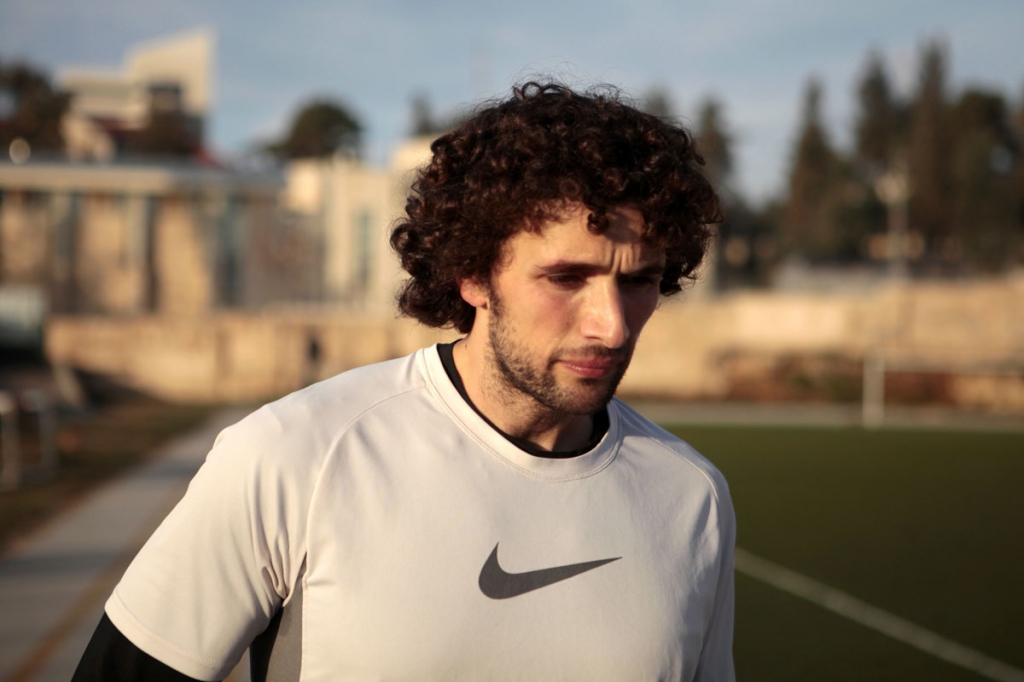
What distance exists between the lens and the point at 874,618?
777 centimetres

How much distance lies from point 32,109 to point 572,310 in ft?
218

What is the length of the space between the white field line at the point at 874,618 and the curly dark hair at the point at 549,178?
5266 millimetres

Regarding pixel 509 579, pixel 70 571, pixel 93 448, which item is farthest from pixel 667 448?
pixel 93 448

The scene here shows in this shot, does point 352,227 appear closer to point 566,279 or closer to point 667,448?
point 667,448

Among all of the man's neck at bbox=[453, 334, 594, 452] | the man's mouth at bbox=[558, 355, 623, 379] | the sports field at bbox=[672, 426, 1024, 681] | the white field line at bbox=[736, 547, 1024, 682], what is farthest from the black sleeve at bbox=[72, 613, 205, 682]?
the white field line at bbox=[736, 547, 1024, 682]

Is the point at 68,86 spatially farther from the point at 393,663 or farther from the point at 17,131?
the point at 393,663

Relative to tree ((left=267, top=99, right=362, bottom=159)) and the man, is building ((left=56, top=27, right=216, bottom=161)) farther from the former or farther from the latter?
the man

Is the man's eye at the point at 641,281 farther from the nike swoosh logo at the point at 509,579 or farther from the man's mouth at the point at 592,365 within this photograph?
the nike swoosh logo at the point at 509,579

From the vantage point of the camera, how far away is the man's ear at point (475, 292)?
2.37 metres

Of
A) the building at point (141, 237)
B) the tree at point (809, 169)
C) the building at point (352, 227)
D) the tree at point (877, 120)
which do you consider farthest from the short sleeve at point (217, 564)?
the tree at point (877, 120)

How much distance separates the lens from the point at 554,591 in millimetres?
2104

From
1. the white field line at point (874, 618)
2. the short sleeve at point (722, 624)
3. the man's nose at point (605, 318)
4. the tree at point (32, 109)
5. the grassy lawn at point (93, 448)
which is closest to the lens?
the man's nose at point (605, 318)

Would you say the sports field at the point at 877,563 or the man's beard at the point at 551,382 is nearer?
the man's beard at the point at 551,382

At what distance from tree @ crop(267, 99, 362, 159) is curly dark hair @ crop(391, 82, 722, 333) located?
8369cm
